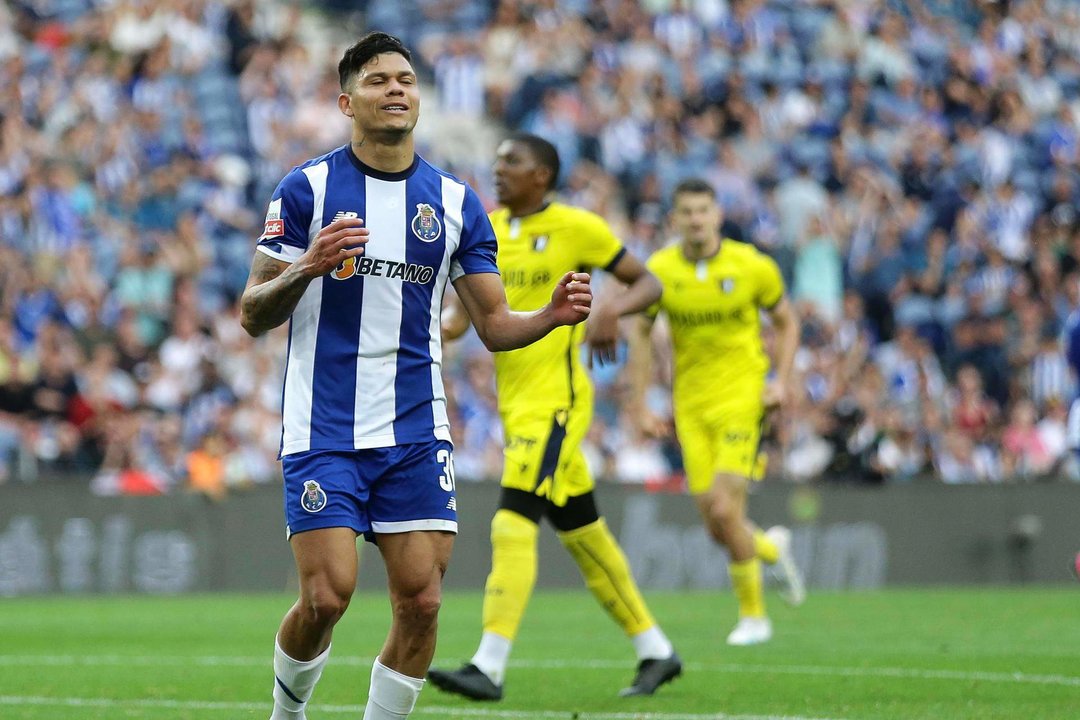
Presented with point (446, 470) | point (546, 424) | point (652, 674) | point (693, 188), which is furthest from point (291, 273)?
point (693, 188)

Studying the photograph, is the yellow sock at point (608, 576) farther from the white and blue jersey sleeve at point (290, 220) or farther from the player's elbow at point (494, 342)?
the white and blue jersey sleeve at point (290, 220)

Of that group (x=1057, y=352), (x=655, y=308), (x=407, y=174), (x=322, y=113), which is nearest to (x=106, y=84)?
(x=322, y=113)

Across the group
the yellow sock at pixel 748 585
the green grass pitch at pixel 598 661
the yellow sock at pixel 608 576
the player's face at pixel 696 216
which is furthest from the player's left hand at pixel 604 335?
the yellow sock at pixel 748 585

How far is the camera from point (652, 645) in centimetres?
908

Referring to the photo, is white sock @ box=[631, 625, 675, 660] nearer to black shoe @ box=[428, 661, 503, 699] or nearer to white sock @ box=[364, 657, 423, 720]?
black shoe @ box=[428, 661, 503, 699]

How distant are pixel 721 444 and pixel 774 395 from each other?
484mm

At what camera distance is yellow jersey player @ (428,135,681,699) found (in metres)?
8.95

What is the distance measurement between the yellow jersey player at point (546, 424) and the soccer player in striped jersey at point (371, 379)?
7.79 ft

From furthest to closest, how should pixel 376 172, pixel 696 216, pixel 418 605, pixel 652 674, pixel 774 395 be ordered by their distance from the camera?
1. pixel 696 216
2. pixel 774 395
3. pixel 652 674
4. pixel 376 172
5. pixel 418 605

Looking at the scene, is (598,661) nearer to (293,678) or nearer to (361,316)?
(293,678)

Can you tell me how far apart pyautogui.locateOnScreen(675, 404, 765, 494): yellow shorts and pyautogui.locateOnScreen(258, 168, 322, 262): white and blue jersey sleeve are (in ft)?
19.8

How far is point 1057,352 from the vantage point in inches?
818

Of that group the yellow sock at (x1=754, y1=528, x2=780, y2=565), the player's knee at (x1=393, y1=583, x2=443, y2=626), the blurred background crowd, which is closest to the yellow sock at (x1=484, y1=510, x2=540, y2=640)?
the player's knee at (x1=393, y1=583, x2=443, y2=626)

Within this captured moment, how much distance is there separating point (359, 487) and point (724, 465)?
235 inches
